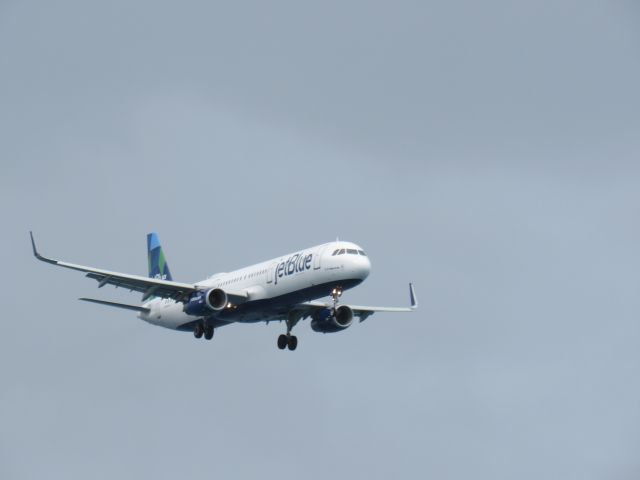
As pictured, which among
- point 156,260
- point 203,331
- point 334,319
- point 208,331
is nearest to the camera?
point 334,319

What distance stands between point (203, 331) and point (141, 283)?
209 inches

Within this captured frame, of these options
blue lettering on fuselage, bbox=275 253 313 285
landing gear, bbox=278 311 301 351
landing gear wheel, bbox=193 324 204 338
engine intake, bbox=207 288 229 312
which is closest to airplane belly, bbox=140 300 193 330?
landing gear wheel, bbox=193 324 204 338

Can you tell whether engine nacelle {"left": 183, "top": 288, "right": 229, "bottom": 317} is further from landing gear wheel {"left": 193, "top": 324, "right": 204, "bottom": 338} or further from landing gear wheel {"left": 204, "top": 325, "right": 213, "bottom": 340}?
landing gear wheel {"left": 193, "top": 324, "right": 204, "bottom": 338}

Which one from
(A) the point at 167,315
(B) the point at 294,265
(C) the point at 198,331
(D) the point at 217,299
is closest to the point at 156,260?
(A) the point at 167,315

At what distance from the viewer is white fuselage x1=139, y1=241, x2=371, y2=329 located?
2665 inches

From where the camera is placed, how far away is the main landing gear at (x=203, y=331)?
75188mm

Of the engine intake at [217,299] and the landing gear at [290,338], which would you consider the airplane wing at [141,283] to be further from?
the landing gear at [290,338]

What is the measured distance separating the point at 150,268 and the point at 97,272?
2050 centimetres

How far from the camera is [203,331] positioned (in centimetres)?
7538

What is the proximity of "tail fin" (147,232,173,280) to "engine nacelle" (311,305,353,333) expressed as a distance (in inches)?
700

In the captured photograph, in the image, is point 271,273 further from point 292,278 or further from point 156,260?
point 156,260

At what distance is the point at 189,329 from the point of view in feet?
258

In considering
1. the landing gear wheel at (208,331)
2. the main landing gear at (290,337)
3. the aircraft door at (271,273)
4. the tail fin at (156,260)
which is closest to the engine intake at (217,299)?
the aircraft door at (271,273)

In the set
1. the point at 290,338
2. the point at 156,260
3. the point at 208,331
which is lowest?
the point at 290,338
